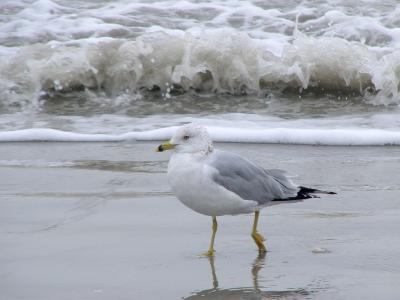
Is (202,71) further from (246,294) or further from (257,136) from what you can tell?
(246,294)

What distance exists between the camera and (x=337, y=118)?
8109mm

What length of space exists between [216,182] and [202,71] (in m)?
5.85

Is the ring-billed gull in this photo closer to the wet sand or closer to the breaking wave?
the wet sand

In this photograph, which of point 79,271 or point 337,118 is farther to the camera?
point 337,118

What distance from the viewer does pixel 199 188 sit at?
405 cm

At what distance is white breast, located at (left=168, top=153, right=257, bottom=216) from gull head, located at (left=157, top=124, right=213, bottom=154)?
1.5 inches

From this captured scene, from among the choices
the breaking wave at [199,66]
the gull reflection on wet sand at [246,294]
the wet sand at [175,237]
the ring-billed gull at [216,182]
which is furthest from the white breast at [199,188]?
the breaking wave at [199,66]

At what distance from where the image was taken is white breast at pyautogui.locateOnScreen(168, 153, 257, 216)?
4059mm

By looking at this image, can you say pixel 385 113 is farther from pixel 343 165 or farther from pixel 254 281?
pixel 254 281

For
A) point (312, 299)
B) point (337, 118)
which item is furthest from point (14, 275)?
point (337, 118)

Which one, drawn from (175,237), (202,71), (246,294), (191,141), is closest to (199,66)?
(202,71)

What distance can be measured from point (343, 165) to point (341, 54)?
3.85 metres

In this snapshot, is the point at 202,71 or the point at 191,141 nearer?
the point at 191,141

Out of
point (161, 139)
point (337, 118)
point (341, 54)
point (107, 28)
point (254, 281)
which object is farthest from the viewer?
point (107, 28)
